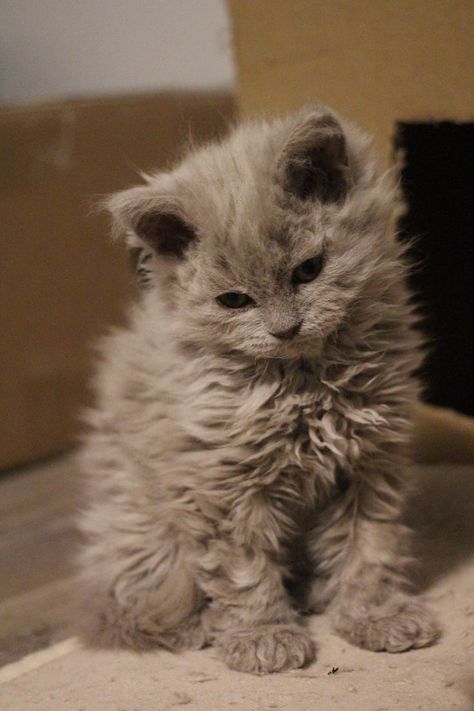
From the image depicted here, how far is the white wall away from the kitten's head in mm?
1418

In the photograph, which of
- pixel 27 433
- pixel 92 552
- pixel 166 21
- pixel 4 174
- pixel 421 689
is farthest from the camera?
pixel 166 21

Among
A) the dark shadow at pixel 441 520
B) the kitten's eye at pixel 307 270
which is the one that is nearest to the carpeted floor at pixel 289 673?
the dark shadow at pixel 441 520

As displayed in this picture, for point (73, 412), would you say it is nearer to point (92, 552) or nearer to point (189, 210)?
point (92, 552)

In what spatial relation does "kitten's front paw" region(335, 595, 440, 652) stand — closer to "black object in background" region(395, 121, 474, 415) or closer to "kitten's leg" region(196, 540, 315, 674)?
"kitten's leg" region(196, 540, 315, 674)

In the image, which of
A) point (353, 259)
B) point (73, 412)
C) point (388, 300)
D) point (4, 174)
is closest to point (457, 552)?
point (388, 300)

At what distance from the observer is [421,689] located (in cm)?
108

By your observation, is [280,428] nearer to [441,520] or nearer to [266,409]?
[266,409]

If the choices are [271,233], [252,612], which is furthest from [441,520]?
[271,233]

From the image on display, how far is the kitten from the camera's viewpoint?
3.67ft

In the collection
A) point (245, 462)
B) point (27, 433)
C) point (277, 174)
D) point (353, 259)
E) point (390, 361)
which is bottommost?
point (27, 433)

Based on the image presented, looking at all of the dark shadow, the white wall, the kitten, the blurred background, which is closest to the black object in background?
the blurred background

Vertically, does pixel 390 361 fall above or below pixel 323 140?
below

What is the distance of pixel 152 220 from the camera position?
1165 millimetres

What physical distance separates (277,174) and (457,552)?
29.9 inches
